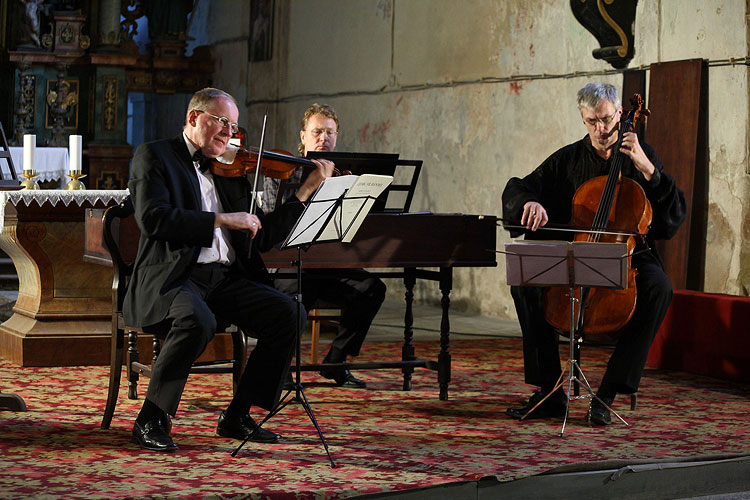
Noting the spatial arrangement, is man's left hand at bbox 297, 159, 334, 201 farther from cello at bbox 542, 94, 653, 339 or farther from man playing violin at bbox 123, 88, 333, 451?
cello at bbox 542, 94, 653, 339

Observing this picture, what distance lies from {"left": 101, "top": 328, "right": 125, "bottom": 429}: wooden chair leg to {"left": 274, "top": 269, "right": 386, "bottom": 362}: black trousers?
1153mm

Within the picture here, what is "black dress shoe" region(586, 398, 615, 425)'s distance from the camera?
4820mm

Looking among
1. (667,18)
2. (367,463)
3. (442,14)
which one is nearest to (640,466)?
(367,463)

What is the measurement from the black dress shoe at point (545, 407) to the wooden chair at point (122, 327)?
1254 millimetres

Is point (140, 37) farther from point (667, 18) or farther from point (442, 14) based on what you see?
point (667, 18)

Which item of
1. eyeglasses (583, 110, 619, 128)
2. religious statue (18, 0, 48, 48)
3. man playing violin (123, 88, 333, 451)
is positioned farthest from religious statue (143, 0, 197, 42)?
man playing violin (123, 88, 333, 451)

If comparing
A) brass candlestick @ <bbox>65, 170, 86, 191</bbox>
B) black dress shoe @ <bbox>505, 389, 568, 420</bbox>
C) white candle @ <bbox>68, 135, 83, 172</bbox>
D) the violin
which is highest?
white candle @ <bbox>68, 135, 83, 172</bbox>

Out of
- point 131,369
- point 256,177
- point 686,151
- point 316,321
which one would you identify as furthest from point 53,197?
point 686,151

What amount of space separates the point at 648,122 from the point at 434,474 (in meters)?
4.12

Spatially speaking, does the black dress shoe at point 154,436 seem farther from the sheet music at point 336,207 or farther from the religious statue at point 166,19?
the religious statue at point 166,19

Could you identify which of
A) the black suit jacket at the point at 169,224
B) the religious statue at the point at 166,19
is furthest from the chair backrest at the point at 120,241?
the religious statue at the point at 166,19

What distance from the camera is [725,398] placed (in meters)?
5.57

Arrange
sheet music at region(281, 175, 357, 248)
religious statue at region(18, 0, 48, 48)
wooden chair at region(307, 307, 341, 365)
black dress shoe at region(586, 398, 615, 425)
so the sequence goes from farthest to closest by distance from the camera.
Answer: religious statue at region(18, 0, 48, 48)
wooden chair at region(307, 307, 341, 365)
black dress shoe at region(586, 398, 615, 425)
sheet music at region(281, 175, 357, 248)

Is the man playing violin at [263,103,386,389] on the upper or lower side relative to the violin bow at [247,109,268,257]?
lower
